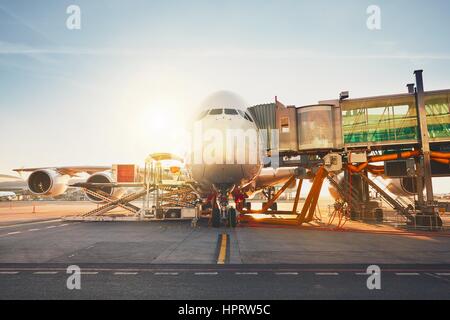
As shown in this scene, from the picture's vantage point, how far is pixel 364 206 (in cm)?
2338

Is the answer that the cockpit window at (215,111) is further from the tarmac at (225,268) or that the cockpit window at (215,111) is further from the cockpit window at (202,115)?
the tarmac at (225,268)

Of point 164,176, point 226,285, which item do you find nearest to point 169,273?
point 226,285

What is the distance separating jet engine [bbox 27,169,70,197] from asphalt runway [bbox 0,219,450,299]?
10887mm

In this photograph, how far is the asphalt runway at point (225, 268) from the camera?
517 cm

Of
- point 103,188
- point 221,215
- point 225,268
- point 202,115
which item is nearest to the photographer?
point 225,268

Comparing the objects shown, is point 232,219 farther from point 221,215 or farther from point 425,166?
point 425,166

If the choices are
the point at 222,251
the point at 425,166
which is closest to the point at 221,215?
the point at 222,251

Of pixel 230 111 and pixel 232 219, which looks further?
pixel 232 219

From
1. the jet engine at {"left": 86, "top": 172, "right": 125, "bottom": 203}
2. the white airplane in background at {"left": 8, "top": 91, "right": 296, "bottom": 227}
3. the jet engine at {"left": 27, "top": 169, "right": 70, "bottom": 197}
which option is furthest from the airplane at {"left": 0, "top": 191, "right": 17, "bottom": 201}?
the white airplane in background at {"left": 8, "top": 91, "right": 296, "bottom": 227}

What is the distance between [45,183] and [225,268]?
19786mm

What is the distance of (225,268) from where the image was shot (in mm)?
7031

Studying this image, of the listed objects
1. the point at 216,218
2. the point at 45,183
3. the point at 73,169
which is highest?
the point at 73,169
